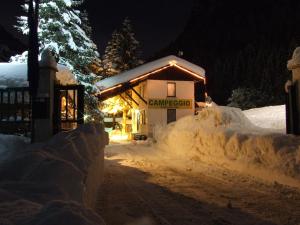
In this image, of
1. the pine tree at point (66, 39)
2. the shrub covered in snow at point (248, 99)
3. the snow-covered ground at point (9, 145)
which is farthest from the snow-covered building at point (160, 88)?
the snow-covered ground at point (9, 145)

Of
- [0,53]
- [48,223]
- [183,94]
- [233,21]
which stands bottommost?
[48,223]

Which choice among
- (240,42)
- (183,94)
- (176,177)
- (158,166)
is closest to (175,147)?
(158,166)

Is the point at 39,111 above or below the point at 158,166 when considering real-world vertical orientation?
above

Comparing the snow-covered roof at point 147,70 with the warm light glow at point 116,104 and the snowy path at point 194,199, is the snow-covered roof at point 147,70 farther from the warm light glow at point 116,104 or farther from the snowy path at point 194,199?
the snowy path at point 194,199

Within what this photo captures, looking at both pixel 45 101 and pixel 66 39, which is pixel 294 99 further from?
pixel 66 39

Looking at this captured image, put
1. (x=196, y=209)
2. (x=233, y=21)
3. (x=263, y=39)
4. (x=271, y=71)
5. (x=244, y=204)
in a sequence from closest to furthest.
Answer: (x=196, y=209)
(x=244, y=204)
(x=271, y=71)
(x=263, y=39)
(x=233, y=21)

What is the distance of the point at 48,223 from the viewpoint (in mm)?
2768

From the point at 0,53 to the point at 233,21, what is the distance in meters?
74.2

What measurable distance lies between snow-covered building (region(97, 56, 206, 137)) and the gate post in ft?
72.1

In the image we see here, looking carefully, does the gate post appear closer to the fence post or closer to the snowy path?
the snowy path

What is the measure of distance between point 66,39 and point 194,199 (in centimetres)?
1686

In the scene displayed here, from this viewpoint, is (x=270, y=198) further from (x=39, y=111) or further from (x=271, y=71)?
(x=271, y=71)

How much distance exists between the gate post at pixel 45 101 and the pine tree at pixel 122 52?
41.0m

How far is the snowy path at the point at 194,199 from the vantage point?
644cm
